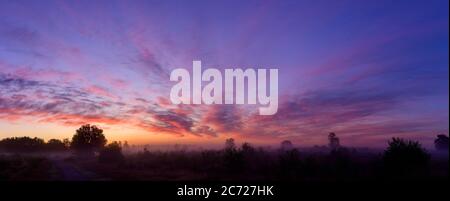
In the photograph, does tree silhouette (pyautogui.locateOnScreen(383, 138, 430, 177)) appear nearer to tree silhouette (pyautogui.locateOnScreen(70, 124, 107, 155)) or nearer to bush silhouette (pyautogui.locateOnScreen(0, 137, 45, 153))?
tree silhouette (pyautogui.locateOnScreen(70, 124, 107, 155))

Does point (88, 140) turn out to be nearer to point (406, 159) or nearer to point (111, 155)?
point (111, 155)

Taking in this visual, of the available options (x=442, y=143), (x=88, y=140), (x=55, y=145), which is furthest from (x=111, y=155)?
(x=442, y=143)

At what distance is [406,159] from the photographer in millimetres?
33281

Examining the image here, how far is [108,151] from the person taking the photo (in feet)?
219

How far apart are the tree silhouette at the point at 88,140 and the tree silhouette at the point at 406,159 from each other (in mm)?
97741

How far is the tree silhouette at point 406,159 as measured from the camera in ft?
108

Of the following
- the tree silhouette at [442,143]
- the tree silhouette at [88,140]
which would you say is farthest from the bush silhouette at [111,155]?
the tree silhouette at [442,143]

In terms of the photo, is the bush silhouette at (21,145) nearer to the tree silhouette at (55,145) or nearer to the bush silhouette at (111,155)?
the tree silhouette at (55,145)

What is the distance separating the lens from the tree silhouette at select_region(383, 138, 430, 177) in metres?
32.9

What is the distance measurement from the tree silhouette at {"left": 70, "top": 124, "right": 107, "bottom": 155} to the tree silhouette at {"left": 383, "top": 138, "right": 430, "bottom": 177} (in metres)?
97.7

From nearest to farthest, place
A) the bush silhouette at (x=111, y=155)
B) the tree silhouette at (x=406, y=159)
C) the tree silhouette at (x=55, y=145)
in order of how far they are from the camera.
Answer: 1. the tree silhouette at (x=406, y=159)
2. the bush silhouette at (x=111, y=155)
3. the tree silhouette at (x=55, y=145)

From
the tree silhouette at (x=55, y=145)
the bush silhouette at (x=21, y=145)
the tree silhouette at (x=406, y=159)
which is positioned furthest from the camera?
the tree silhouette at (x=55, y=145)

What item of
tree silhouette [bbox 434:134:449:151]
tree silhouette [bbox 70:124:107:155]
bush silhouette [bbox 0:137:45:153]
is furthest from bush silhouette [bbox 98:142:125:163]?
tree silhouette [bbox 434:134:449:151]
